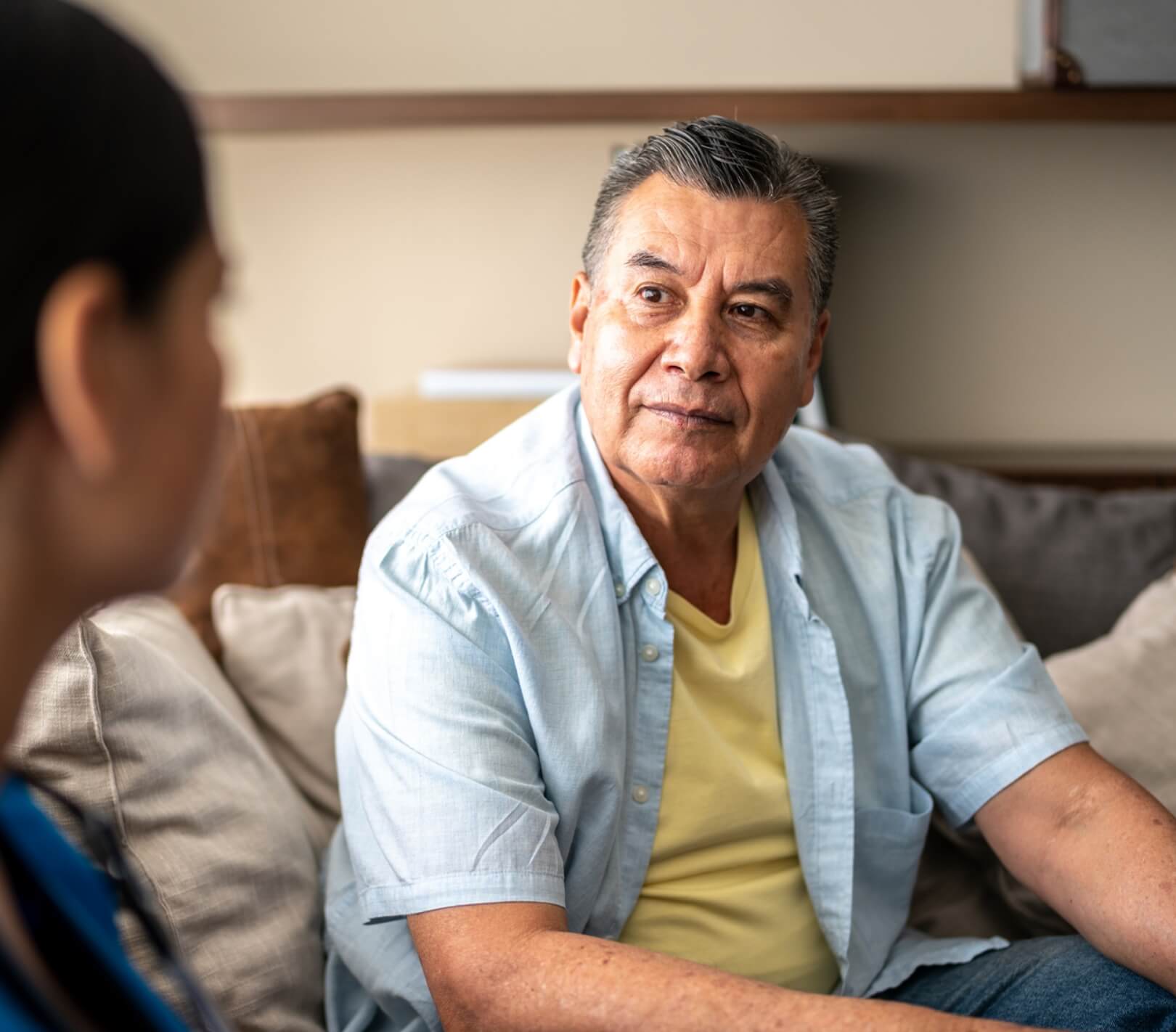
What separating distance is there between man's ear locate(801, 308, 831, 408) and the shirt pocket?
0.45 m

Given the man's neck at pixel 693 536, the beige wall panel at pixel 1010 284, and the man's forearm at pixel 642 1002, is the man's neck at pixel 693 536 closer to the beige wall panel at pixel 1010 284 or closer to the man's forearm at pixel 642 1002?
the man's forearm at pixel 642 1002

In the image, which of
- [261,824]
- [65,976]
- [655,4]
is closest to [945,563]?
[261,824]

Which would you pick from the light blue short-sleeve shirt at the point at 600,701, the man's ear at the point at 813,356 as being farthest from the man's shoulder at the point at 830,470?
the man's ear at the point at 813,356

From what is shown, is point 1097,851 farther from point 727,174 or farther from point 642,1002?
point 727,174

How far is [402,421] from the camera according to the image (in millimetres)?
2297

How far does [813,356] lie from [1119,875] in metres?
0.62

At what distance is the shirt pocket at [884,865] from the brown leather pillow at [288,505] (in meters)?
0.84

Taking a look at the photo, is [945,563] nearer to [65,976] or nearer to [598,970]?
[598,970]

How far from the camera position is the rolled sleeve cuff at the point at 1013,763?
1307 millimetres

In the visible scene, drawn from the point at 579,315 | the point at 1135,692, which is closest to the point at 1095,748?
the point at 1135,692

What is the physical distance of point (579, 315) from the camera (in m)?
1.38

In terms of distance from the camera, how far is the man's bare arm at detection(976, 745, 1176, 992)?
118 cm

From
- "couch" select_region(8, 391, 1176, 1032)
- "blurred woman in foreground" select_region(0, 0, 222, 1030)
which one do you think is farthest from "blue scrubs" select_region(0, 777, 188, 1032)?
"couch" select_region(8, 391, 1176, 1032)

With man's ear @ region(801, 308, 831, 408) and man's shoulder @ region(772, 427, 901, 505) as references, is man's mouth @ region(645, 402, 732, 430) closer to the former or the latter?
man's ear @ region(801, 308, 831, 408)
